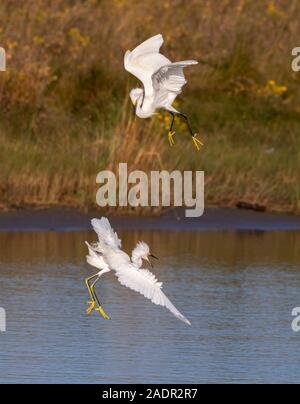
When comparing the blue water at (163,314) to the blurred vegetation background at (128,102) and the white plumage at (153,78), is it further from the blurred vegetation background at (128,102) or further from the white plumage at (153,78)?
the white plumage at (153,78)

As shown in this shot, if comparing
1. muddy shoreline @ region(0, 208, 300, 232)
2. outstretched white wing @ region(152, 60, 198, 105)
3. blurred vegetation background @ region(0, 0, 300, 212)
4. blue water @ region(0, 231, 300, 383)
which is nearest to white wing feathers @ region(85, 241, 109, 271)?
blue water @ region(0, 231, 300, 383)

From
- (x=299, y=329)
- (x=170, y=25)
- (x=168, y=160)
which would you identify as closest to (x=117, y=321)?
(x=299, y=329)

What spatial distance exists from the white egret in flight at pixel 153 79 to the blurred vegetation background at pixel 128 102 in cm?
464

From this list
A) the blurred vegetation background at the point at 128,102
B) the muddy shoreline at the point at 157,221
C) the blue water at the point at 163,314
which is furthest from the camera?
the blurred vegetation background at the point at 128,102

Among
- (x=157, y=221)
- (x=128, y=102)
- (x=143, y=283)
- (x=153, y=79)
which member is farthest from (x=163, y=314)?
(x=128, y=102)

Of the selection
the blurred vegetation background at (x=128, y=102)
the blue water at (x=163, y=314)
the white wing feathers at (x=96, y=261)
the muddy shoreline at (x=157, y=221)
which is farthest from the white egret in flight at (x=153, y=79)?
the blurred vegetation background at (x=128, y=102)

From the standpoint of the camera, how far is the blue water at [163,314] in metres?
8.30

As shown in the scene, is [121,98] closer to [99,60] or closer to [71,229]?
[99,60]

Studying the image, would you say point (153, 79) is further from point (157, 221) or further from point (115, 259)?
point (157, 221)

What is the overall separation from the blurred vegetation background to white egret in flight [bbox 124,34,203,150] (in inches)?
182

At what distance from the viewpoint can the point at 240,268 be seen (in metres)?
11.3

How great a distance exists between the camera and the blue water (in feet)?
27.2

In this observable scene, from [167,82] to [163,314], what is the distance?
2.19m

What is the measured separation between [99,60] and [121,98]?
91 centimetres
